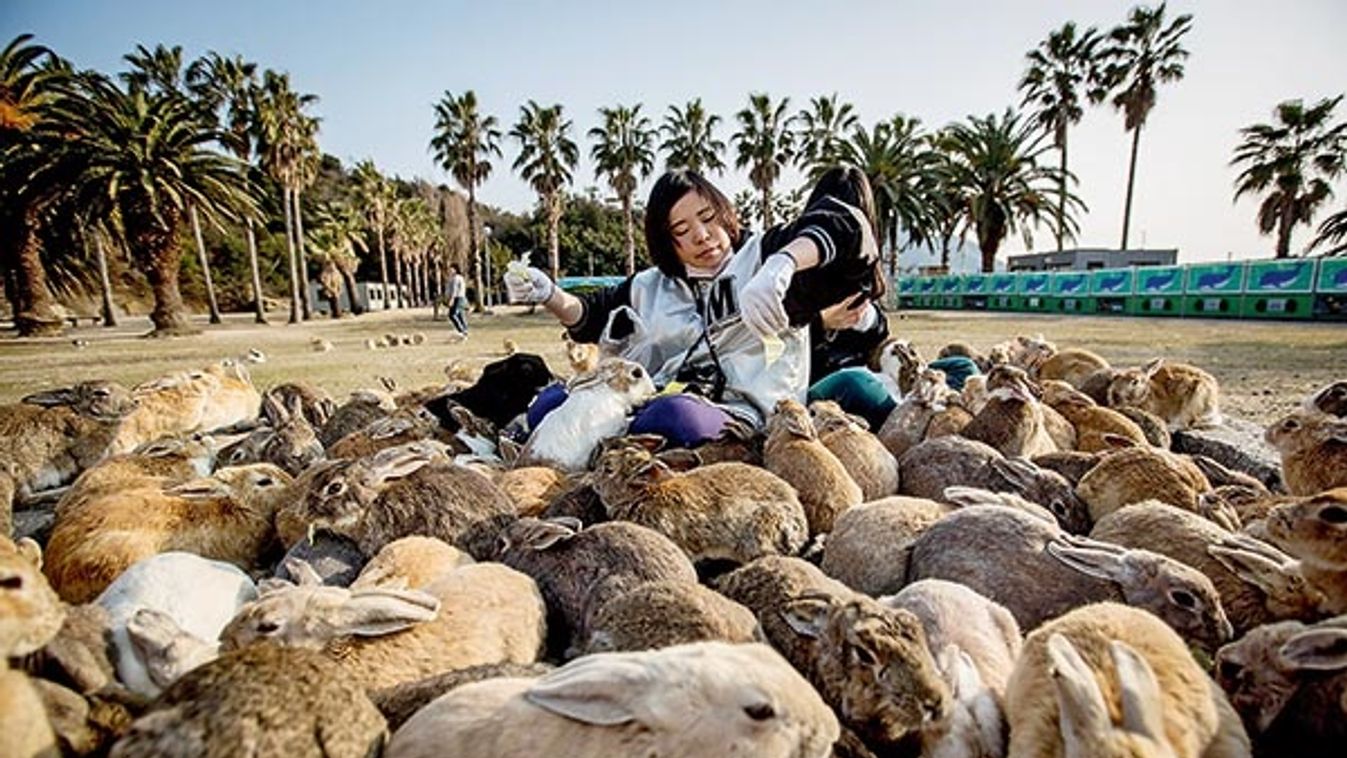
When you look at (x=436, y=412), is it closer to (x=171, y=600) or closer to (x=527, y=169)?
(x=171, y=600)

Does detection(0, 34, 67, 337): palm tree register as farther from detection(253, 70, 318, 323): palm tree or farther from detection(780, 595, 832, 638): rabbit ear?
detection(780, 595, 832, 638): rabbit ear

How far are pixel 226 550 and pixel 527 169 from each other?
4950 centimetres

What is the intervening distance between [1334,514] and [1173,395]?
14.2 ft

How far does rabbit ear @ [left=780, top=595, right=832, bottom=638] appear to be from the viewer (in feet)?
6.28

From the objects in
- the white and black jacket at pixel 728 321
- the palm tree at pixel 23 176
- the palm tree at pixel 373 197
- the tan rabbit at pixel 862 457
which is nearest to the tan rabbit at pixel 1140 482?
the tan rabbit at pixel 862 457

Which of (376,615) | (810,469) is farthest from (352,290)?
(376,615)

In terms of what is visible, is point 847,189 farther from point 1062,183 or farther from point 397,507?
point 1062,183

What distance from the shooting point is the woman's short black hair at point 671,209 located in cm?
476

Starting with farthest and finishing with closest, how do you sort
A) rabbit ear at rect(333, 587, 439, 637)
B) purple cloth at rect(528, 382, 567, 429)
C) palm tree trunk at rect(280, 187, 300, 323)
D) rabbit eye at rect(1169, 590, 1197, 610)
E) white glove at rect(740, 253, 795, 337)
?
palm tree trunk at rect(280, 187, 300, 323)
purple cloth at rect(528, 382, 567, 429)
white glove at rect(740, 253, 795, 337)
rabbit eye at rect(1169, 590, 1197, 610)
rabbit ear at rect(333, 587, 439, 637)

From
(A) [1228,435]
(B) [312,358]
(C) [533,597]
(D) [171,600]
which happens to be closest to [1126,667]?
(C) [533,597]

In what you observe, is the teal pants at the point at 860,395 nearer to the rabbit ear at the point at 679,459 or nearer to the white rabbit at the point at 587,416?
the white rabbit at the point at 587,416

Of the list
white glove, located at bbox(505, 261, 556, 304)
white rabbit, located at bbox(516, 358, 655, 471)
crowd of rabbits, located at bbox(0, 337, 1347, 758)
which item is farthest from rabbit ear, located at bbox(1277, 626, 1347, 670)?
white glove, located at bbox(505, 261, 556, 304)

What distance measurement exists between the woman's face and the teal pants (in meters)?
1.22

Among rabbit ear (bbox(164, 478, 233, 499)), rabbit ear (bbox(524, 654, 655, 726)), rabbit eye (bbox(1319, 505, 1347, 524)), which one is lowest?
rabbit ear (bbox(164, 478, 233, 499))
